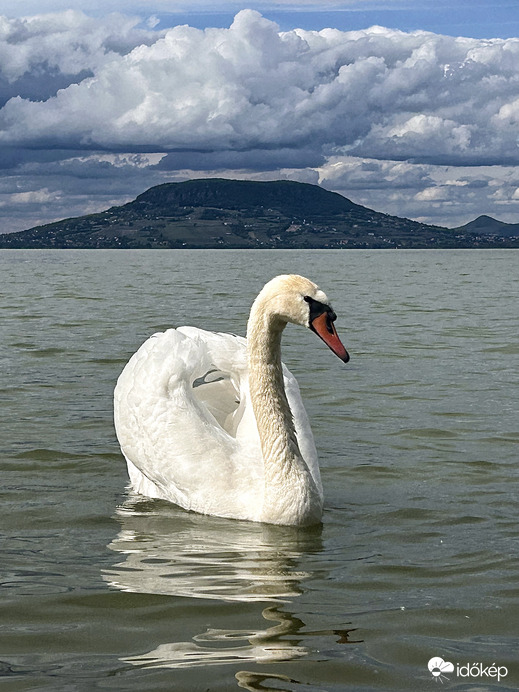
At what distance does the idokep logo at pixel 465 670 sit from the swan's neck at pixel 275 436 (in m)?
2.86

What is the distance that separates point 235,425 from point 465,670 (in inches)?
184


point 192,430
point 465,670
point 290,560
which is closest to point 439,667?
point 465,670

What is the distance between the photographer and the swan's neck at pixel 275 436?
8070 millimetres

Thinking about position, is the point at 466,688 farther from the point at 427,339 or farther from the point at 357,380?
the point at 427,339

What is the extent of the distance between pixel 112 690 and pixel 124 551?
2668mm

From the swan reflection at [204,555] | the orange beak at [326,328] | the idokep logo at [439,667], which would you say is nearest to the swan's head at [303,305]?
the orange beak at [326,328]

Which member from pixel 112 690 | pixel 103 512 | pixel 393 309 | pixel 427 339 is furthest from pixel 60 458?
pixel 393 309

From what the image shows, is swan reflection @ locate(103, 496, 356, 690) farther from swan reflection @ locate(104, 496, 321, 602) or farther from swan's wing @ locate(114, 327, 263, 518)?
swan's wing @ locate(114, 327, 263, 518)

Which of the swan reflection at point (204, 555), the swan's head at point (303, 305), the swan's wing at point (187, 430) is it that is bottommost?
the swan reflection at point (204, 555)

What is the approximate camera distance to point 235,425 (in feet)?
31.4

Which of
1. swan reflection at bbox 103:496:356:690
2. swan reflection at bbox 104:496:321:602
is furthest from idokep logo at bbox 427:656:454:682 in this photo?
swan reflection at bbox 104:496:321:602

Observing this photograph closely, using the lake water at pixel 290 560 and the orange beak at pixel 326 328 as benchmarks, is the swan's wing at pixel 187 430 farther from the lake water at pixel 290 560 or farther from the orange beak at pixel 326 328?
the orange beak at pixel 326 328

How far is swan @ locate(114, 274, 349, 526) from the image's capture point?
26.4 feet

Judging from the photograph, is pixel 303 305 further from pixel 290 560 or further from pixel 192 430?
pixel 290 560
